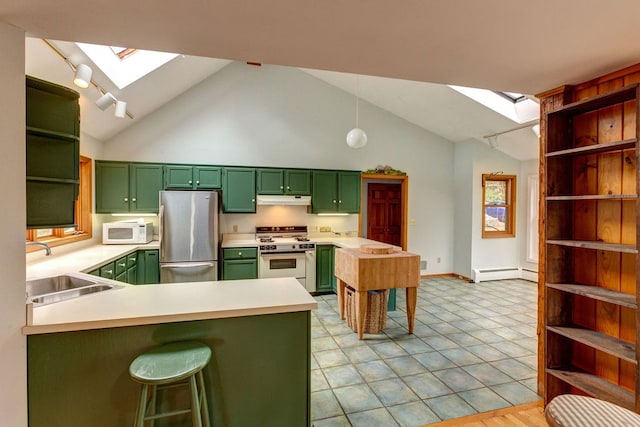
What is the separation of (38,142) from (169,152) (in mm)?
3411

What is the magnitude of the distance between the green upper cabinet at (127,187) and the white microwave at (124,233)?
10.7 inches

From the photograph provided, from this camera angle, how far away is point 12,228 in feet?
4.38

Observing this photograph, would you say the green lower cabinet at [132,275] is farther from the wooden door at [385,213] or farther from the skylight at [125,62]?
the wooden door at [385,213]

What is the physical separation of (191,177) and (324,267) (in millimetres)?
2463

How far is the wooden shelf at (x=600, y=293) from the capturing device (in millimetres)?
1697

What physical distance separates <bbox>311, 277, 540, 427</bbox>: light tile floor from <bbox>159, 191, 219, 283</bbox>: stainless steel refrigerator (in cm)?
175

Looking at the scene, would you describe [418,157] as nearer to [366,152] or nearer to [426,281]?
[366,152]

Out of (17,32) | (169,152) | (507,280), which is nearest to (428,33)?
(17,32)

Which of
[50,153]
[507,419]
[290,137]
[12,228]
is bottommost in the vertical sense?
[507,419]

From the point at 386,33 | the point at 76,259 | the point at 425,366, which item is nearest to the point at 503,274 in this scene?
the point at 425,366

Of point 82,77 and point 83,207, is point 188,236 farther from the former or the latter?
point 82,77

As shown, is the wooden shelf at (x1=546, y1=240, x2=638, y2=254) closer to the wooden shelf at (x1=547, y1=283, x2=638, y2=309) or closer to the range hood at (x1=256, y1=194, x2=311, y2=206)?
the wooden shelf at (x1=547, y1=283, x2=638, y2=309)

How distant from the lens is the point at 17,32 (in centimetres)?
137

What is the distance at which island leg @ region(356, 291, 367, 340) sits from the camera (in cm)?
324
